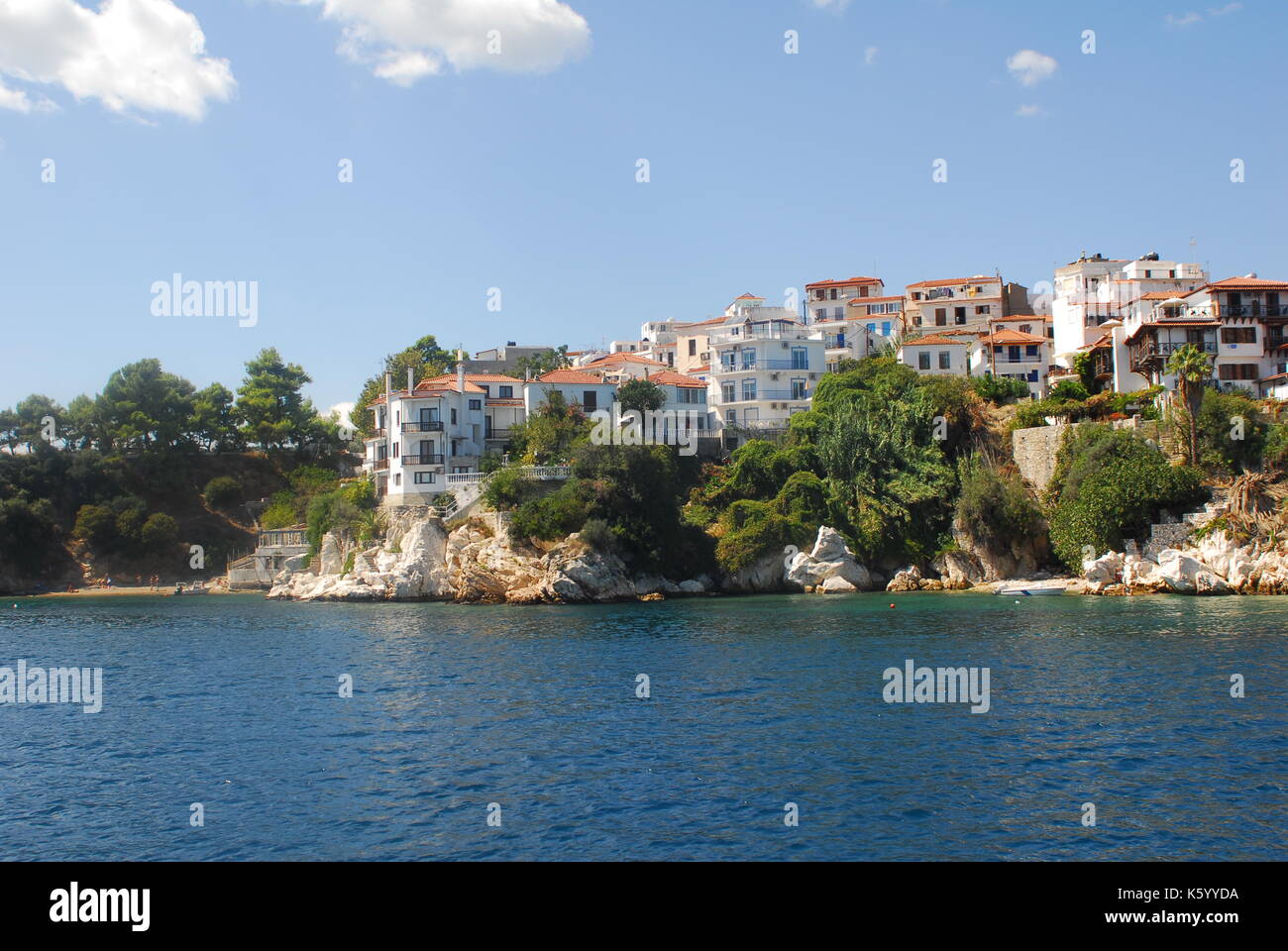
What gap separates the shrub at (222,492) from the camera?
83312mm

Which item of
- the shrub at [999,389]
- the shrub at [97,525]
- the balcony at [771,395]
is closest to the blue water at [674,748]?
the shrub at [999,389]

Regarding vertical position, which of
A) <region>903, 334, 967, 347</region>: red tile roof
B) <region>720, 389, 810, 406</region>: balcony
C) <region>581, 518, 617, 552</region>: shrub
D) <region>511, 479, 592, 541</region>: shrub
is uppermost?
<region>903, 334, 967, 347</region>: red tile roof

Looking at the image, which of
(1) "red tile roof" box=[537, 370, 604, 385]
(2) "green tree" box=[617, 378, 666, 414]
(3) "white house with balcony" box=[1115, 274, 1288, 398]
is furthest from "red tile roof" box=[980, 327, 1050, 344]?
(1) "red tile roof" box=[537, 370, 604, 385]

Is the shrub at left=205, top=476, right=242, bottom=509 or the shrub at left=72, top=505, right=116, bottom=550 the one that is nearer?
the shrub at left=72, top=505, right=116, bottom=550

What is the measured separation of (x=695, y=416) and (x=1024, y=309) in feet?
141

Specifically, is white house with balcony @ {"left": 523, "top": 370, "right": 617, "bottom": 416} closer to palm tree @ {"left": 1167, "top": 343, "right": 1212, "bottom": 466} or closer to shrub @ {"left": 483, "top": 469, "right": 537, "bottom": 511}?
shrub @ {"left": 483, "top": 469, "right": 537, "bottom": 511}

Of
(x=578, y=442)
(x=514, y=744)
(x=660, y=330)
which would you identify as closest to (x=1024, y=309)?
(x=660, y=330)

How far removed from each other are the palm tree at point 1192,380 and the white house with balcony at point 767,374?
27.6m

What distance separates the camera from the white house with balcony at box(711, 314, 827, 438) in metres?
75.5

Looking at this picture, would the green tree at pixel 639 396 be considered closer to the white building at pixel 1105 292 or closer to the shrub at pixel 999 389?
the shrub at pixel 999 389
